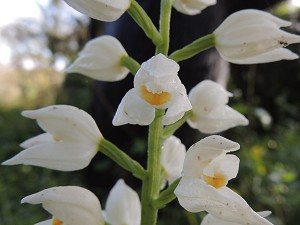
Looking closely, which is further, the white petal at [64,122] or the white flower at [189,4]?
the white flower at [189,4]

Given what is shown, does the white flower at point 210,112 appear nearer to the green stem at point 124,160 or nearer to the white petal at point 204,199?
the green stem at point 124,160

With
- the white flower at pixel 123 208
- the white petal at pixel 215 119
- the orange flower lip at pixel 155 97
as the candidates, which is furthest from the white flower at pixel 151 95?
the white flower at pixel 123 208

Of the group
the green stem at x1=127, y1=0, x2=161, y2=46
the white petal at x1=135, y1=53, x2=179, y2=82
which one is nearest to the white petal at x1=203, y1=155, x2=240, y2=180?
the white petal at x1=135, y1=53, x2=179, y2=82

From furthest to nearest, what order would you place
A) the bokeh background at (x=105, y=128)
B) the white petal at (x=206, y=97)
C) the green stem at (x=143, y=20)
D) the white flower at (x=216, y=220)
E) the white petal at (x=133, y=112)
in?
the bokeh background at (x=105, y=128), the white petal at (x=206, y=97), the green stem at (x=143, y=20), the white flower at (x=216, y=220), the white petal at (x=133, y=112)

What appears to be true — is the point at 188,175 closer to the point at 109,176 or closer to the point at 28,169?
the point at 109,176

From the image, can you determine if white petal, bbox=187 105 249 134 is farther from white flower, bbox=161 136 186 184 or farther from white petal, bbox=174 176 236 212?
white petal, bbox=174 176 236 212

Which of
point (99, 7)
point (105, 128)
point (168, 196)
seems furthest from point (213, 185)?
point (105, 128)

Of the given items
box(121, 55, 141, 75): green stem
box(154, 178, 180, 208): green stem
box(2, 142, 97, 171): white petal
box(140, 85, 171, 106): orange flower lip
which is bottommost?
box(154, 178, 180, 208): green stem
